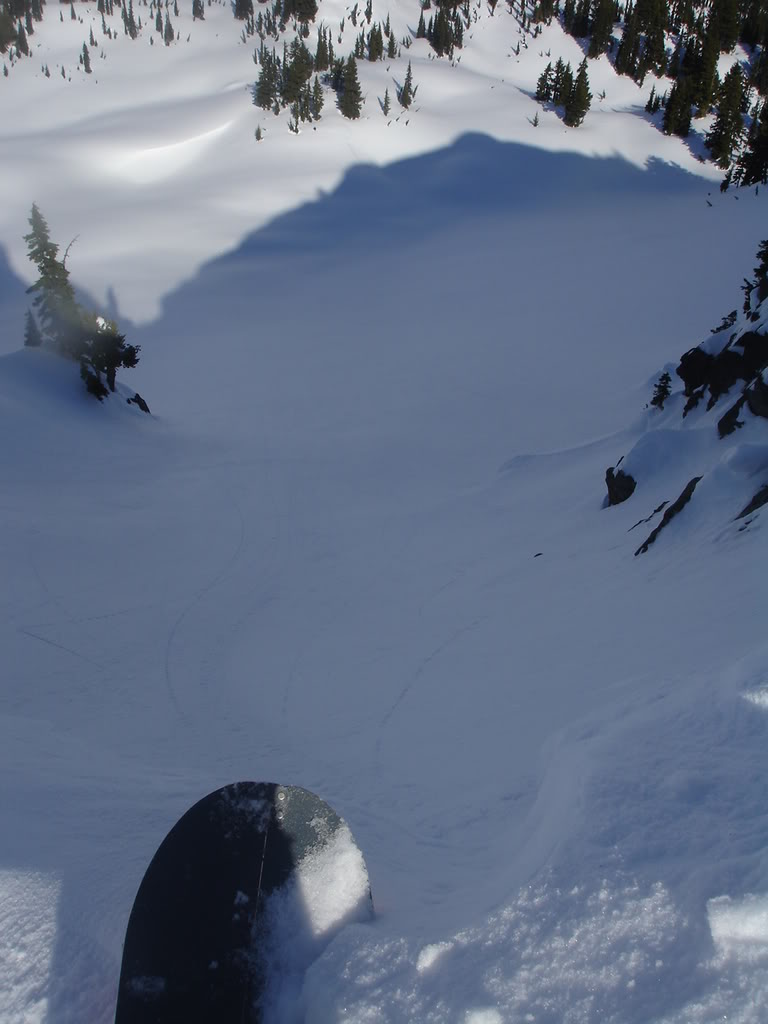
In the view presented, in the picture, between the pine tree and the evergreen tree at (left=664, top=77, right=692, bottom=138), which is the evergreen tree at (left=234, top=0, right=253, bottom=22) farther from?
the pine tree

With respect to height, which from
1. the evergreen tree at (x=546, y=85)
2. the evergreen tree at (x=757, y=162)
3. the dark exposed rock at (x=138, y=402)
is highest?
the evergreen tree at (x=546, y=85)

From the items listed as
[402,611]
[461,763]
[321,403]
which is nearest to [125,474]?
[321,403]

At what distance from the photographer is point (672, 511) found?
988cm

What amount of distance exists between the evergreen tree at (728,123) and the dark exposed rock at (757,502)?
181ft

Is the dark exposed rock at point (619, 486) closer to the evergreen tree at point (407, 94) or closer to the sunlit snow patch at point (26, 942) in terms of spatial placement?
the sunlit snow patch at point (26, 942)

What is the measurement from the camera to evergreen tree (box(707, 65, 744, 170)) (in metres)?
50.6

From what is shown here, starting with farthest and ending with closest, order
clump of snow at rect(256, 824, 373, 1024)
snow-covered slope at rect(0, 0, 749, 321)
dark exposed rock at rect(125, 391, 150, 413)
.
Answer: snow-covered slope at rect(0, 0, 749, 321) → dark exposed rock at rect(125, 391, 150, 413) → clump of snow at rect(256, 824, 373, 1024)

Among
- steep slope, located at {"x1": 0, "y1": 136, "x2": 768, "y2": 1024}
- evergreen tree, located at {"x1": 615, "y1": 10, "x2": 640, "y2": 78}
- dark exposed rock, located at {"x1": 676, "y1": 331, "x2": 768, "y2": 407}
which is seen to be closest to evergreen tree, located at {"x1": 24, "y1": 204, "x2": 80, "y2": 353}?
steep slope, located at {"x1": 0, "y1": 136, "x2": 768, "y2": 1024}

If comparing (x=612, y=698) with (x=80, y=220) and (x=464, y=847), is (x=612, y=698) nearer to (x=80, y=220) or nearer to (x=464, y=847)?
(x=464, y=847)

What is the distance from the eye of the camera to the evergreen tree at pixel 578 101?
56.1 m

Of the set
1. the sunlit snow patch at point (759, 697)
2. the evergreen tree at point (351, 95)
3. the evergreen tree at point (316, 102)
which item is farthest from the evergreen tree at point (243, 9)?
the sunlit snow patch at point (759, 697)

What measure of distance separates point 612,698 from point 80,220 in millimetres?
55430

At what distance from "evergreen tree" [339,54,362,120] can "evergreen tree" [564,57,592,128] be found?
17919 mm

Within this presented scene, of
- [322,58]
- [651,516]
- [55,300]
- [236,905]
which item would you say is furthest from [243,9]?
[236,905]
